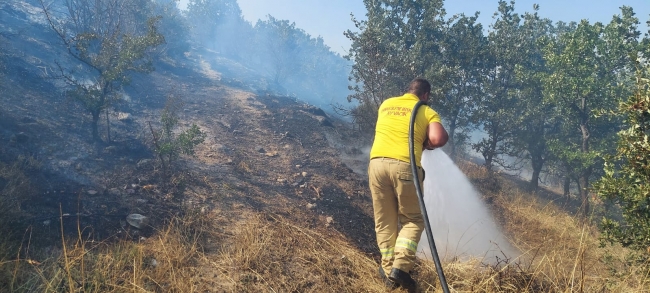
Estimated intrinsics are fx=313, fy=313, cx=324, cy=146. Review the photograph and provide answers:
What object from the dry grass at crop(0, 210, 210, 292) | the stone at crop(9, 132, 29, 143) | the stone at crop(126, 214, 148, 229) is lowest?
the stone at crop(126, 214, 148, 229)

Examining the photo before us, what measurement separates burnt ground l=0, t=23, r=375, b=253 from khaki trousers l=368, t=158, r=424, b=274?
4.55ft

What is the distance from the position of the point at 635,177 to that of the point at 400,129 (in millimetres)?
2173

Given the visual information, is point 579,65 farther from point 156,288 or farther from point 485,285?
point 156,288

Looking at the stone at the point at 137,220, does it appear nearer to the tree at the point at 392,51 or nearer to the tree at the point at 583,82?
the tree at the point at 392,51

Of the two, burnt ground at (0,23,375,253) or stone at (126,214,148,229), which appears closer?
stone at (126,214,148,229)

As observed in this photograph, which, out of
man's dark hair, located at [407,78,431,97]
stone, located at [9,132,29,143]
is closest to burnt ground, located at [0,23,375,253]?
stone, located at [9,132,29,143]

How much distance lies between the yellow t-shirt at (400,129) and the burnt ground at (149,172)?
1.84 meters

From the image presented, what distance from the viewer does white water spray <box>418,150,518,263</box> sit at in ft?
19.3

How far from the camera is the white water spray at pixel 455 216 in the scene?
589cm

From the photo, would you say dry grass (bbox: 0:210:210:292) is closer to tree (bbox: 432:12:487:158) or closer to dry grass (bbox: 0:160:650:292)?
dry grass (bbox: 0:160:650:292)

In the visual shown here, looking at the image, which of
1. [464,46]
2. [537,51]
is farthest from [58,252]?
[537,51]

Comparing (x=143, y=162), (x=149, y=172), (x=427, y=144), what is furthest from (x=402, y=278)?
(x=143, y=162)

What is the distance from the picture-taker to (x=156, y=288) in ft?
8.83

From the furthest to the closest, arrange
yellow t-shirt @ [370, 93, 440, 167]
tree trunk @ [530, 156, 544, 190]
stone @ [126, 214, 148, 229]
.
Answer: tree trunk @ [530, 156, 544, 190]
stone @ [126, 214, 148, 229]
yellow t-shirt @ [370, 93, 440, 167]
